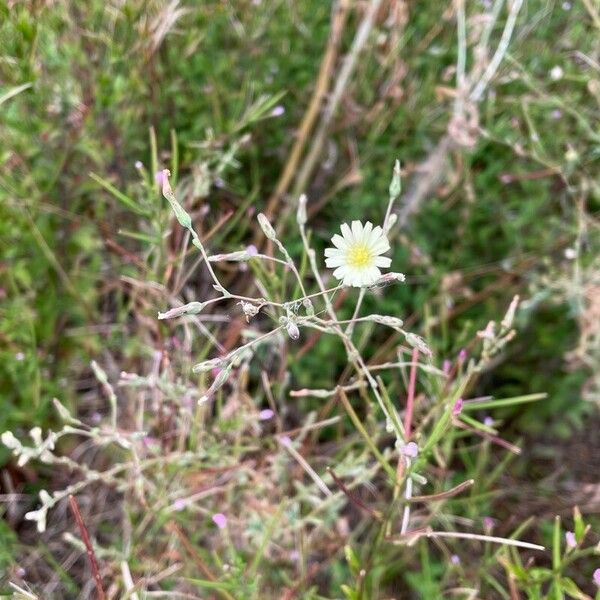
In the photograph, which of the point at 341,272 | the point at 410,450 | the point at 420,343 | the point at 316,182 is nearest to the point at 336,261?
the point at 341,272

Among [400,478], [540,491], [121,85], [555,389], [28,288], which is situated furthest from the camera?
[555,389]

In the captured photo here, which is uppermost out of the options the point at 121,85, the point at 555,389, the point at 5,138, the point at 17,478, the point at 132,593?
the point at 121,85

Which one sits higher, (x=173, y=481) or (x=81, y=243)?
(x=81, y=243)

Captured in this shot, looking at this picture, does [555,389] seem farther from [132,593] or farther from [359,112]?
[132,593]

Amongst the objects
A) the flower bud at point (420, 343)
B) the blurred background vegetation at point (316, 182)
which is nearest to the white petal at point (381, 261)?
the flower bud at point (420, 343)

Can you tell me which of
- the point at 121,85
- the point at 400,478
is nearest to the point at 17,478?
the point at 121,85

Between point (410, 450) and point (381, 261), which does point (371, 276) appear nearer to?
point (381, 261)

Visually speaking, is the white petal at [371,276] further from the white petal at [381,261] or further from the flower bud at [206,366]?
the flower bud at [206,366]
